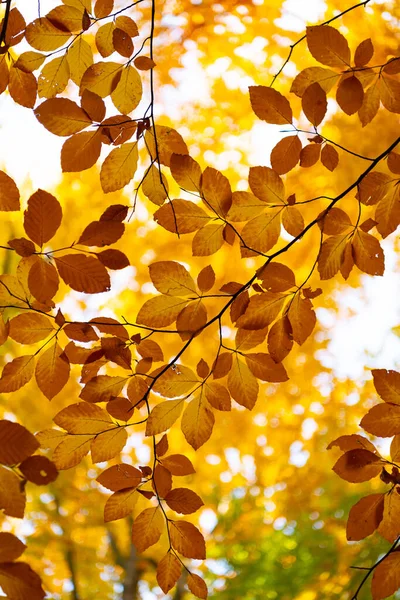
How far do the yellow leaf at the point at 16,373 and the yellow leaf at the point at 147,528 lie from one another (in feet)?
0.86

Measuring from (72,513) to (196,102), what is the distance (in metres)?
2.29

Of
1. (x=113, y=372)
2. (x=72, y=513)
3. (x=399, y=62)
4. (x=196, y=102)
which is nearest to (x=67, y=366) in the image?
(x=399, y=62)

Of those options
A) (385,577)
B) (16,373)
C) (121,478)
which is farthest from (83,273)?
(385,577)

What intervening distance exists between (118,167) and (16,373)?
0.34 metres

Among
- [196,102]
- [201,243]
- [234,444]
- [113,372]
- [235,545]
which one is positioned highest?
[196,102]

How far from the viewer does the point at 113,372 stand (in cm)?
270

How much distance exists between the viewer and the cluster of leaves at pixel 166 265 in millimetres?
728

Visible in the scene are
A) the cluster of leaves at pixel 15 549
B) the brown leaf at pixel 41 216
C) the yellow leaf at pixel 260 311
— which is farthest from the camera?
the yellow leaf at pixel 260 311

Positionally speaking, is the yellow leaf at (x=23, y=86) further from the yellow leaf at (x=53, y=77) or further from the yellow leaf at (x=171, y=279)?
the yellow leaf at (x=171, y=279)

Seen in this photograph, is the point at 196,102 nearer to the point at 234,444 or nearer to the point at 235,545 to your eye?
the point at 234,444

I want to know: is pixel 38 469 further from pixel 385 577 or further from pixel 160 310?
pixel 385 577

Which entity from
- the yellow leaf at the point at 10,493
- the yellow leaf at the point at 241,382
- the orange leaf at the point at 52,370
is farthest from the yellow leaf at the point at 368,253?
the yellow leaf at the point at 10,493

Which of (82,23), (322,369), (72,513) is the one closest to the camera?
(82,23)

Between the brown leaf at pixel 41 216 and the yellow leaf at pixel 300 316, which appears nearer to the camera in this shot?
the brown leaf at pixel 41 216
